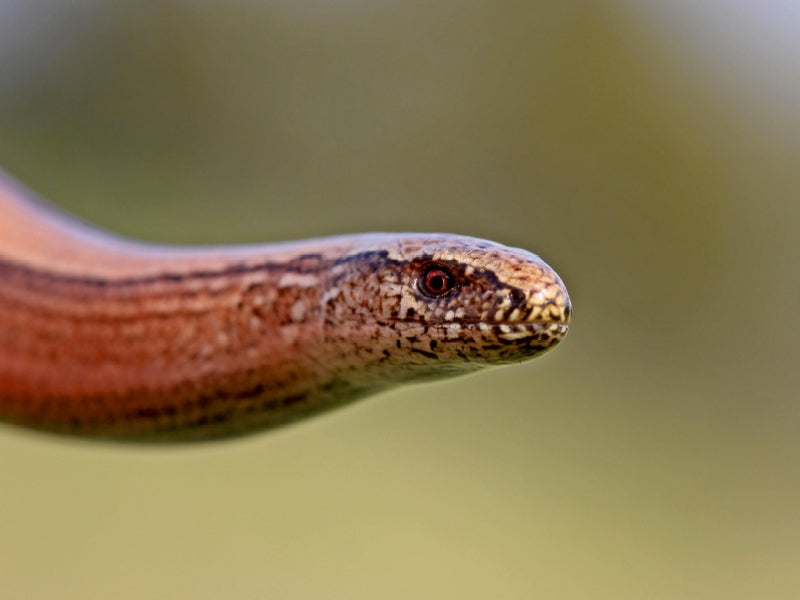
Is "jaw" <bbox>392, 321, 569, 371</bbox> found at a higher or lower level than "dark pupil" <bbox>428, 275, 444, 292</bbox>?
lower

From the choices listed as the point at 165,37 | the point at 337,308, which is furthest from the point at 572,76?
the point at 337,308

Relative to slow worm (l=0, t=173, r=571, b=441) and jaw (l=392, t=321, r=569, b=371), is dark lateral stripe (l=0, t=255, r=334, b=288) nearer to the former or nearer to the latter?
slow worm (l=0, t=173, r=571, b=441)

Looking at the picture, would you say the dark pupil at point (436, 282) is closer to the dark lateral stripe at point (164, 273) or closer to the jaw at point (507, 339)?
the jaw at point (507, 339)

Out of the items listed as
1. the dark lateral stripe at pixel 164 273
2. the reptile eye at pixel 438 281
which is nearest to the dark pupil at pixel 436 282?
the reptile eye at pixel 438 281

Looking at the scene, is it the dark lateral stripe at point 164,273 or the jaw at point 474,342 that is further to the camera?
the dark lateral stripe at point 164,273

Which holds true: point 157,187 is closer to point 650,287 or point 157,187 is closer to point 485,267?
point 650,287

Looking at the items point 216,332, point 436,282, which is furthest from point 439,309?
point 216,332

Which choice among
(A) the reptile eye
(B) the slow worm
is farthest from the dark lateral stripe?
(A) the reptile eye

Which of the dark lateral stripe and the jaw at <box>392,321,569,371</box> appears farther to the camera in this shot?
the dark lateral stripe

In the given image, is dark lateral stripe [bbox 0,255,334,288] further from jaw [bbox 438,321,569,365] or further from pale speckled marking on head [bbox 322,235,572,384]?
jaw [bbox 438,321,569,365]
